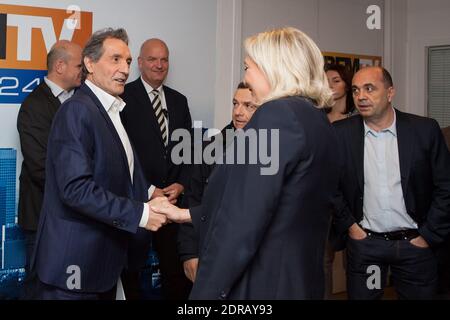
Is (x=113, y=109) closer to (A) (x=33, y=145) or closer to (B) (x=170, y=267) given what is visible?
(A) (x=33, y=145)

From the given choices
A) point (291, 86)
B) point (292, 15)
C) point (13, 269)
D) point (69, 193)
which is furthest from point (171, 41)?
point (291, 86)

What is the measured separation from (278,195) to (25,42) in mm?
2449

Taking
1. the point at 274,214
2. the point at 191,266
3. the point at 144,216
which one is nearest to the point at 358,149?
the point at 191,266

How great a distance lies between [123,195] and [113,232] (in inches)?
6.2

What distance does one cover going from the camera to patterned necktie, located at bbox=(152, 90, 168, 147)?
12.7ft

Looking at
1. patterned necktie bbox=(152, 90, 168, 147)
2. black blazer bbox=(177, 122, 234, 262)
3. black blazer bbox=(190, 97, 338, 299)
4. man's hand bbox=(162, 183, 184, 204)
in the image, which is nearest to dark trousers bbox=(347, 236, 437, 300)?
black blazer bbox=(177, 122, 234, 262)

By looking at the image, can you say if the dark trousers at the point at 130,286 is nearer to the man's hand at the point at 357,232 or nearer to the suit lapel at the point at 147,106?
the suit lapel at the point at 147,106

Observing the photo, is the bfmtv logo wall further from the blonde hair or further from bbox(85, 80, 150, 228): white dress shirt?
the blonde hair

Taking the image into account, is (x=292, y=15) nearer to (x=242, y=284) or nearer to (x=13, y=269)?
(x=13, y=269)

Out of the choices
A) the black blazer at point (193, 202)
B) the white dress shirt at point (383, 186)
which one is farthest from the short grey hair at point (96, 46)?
the white dress shirt at point (383, 186)

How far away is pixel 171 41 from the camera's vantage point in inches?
165

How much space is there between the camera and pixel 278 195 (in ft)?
5.43

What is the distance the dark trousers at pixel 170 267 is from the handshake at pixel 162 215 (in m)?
1.52

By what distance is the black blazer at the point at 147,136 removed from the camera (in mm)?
3783
